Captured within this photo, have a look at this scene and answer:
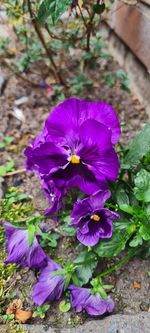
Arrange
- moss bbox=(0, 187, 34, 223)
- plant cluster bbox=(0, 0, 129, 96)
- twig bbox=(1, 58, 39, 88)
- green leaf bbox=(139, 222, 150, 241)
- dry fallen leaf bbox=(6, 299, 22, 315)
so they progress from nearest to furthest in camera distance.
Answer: green leaf bbox=(139, 222, 150, 241) → dry fallen leaf bbox=(6, 299, 22, 315) → moss bbox=(0, 187, 34, 223) → plant cluster bbox=(0, 0, 129, 96) → twig bbox=(1, 58, 39, 88)

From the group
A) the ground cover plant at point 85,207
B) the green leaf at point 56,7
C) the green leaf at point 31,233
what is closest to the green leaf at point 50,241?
the ground cover plant at point 85,207

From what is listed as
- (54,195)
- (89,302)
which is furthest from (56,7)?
(89,302)

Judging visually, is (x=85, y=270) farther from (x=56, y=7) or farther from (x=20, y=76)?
(x=20, y=76)

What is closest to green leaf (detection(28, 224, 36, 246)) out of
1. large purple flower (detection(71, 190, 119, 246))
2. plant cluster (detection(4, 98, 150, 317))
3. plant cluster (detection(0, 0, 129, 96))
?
plant cluster (detection(4, 98, 150, 317))

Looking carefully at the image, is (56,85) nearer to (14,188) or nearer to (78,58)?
(78,58)

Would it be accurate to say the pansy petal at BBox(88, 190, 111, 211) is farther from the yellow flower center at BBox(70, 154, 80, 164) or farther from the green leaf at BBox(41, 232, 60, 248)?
the green leaf at BBox(41, 232, 60, 248)

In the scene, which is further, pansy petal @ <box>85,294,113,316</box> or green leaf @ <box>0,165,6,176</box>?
green leaf @ <box>0,165,6,176</box>

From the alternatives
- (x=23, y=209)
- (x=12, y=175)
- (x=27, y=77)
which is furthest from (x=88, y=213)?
(x=27, y=77)
